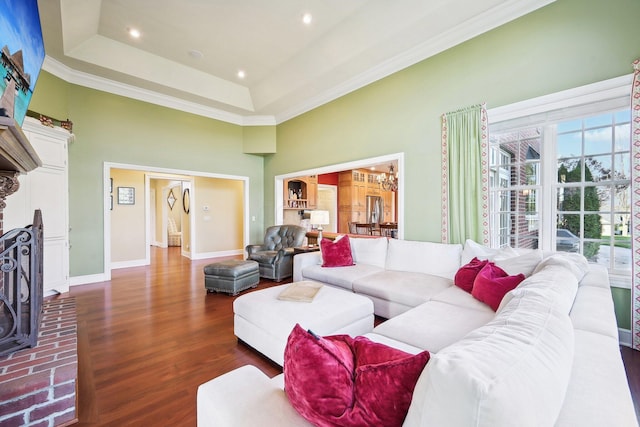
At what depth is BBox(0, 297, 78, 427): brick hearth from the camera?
1541 mm

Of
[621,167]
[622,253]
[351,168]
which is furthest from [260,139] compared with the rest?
[622,253]

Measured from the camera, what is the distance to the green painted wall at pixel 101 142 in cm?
445

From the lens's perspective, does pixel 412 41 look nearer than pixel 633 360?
No

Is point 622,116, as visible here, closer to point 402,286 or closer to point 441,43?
point 441,43

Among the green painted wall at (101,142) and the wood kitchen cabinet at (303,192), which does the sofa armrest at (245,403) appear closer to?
the green painted wall at (101,142)

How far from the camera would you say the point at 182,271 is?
222 inches

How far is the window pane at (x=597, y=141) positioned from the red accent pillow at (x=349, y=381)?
3347mm

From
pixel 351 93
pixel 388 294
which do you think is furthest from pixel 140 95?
pixel 388 294

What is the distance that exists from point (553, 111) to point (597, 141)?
502mm

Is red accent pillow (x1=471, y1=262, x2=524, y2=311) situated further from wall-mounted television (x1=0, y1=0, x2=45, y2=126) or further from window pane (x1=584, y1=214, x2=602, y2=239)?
wall-mounted television (x1=0, y1=0, x2=45, y2=126)

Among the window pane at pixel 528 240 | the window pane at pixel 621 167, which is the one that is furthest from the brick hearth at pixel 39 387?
the window pane at pixel 621 167

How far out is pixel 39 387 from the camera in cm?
160

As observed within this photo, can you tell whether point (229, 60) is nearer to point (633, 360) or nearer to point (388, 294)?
point (388, 294)

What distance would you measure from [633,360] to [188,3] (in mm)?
5865
